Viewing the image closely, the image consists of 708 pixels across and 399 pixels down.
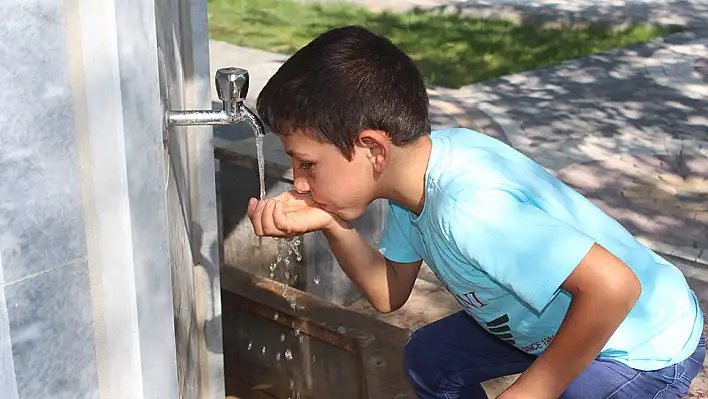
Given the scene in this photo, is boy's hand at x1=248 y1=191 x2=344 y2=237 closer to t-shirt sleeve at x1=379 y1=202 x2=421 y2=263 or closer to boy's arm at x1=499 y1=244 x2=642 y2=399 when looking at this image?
t-shirt sleeve at x1=379 y1=202 x2=421 y2=263

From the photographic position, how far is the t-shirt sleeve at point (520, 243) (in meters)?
1.65

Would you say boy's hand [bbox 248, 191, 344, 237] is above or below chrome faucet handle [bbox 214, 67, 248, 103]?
below

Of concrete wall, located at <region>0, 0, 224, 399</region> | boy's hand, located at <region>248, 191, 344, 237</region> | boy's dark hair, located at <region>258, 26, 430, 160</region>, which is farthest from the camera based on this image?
boy's hand, located at <region>248, 191, 344, 237</region>

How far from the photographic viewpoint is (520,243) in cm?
167

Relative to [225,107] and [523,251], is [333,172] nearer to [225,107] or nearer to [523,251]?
[225,107]

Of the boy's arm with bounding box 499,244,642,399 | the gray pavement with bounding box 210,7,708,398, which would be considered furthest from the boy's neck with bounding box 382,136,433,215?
the gray pavement with bounding box 210,7,708,398

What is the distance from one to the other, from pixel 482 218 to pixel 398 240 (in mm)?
580

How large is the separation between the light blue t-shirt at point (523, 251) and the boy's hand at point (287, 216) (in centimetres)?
22

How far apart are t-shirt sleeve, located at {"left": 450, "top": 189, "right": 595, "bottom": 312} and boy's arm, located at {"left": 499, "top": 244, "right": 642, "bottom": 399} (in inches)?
1.3

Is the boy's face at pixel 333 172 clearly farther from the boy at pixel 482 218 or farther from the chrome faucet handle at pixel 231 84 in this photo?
the chrome faucet handle at pixel 231 84

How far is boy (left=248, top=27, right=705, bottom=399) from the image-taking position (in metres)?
1.68

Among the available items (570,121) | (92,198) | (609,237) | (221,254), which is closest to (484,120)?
(570,121)

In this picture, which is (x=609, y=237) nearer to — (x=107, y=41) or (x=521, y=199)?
(x=521, y=199)

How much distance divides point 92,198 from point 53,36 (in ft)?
0.85
